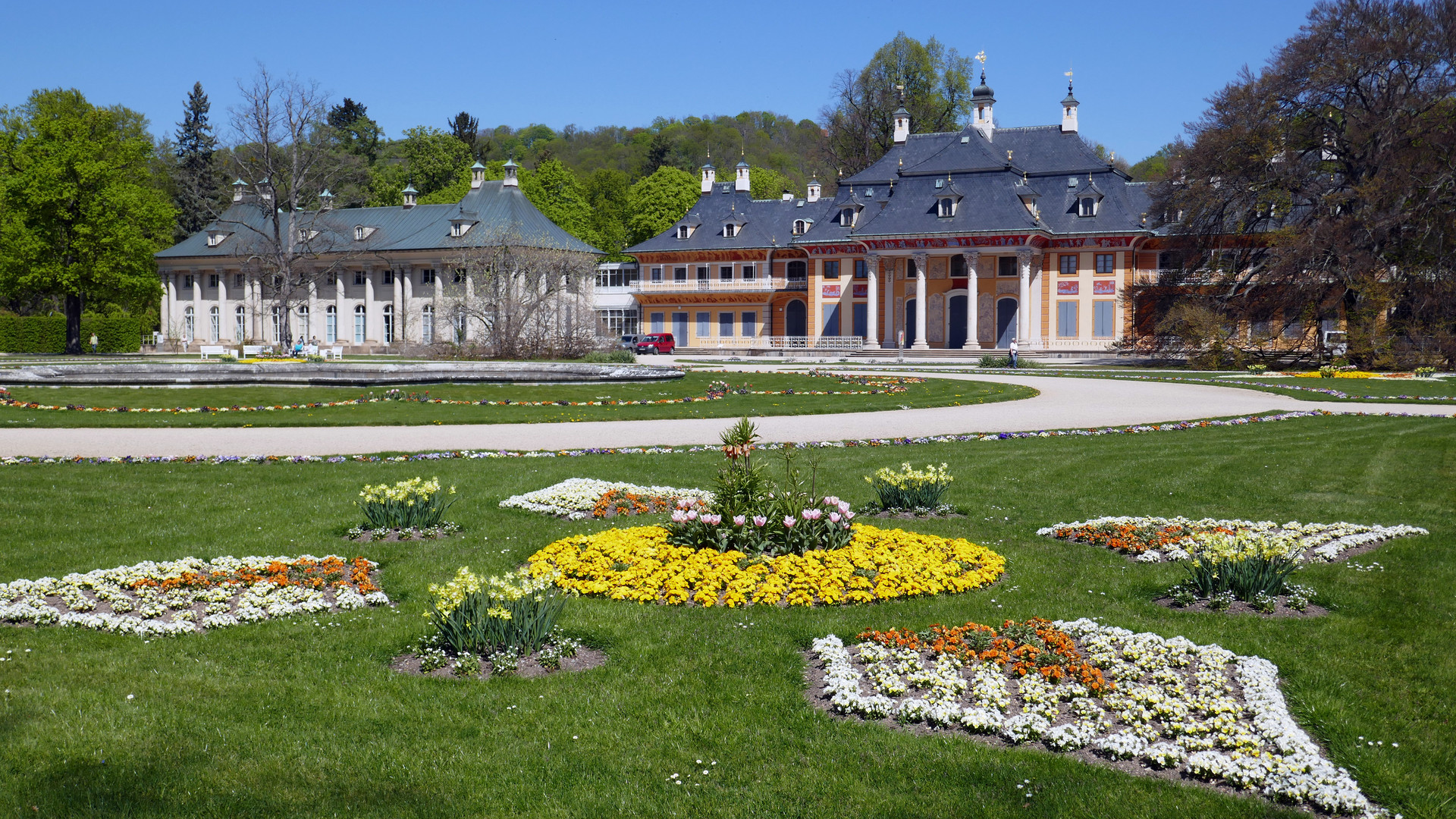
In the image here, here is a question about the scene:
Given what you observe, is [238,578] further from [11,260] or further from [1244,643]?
[11,260]

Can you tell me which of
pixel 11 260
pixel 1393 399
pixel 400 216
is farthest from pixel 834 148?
pixel 1393 399

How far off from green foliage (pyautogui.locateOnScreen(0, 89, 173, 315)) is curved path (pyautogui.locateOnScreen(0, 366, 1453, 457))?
5039cm

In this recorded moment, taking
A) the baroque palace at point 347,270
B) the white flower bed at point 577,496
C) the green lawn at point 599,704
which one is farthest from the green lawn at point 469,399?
the baroque palace at point 347,270

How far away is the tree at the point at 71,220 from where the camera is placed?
60.0m

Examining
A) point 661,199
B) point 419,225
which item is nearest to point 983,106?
point 661,199

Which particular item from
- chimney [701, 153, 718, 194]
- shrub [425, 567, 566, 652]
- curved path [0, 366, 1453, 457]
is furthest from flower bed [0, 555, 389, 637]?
chimney [701, 153, 718, 194]

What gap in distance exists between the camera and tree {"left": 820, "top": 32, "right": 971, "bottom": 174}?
81.4 m

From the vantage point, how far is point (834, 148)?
84375 millimetres

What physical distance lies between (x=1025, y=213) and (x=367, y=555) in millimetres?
55858

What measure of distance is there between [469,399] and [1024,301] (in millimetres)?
42118

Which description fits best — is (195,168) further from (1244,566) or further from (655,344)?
(1244,566)

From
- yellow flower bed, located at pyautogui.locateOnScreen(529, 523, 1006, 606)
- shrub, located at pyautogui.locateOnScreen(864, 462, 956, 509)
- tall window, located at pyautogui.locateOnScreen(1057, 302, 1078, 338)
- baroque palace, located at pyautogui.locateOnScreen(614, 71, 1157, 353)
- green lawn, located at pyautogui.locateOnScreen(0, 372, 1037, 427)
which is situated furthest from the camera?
tall window, located at pyautogui.locateOnScreen(1057, 302, 1078, 338)

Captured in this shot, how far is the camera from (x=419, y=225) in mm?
71938

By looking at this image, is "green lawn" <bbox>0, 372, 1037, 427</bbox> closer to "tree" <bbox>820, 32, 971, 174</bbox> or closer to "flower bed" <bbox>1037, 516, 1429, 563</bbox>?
"flower bed" <bbox>1037, 516, 1429, 563</bbox>
